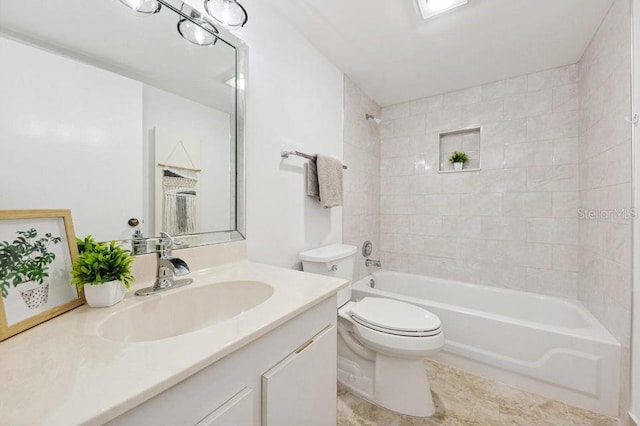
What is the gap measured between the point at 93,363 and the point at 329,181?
1.49 meters

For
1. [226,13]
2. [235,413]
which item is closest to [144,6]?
[226,13]

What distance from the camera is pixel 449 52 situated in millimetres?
1877

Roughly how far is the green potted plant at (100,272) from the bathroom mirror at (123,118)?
0.51 feet

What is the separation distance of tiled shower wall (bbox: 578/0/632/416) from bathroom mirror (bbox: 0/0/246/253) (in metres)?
1.97

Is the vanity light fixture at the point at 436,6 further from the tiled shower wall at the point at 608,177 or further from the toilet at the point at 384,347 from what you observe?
the toilet at the point at 384,347

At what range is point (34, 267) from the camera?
23.9 inches

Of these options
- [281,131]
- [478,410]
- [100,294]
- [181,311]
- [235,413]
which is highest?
[281,131]

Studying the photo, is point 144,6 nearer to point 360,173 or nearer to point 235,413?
point 235,413

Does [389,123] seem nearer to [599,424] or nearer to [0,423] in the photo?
[599,424]

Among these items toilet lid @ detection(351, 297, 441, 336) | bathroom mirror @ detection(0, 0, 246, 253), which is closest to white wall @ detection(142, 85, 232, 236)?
bathroom mirror @ detection(0, 0, 246, 253)

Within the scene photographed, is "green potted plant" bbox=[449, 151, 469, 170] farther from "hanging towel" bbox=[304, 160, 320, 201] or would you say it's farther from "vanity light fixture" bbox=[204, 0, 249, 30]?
"vanity light fixture" bbox=[204, 0, 249, 30]

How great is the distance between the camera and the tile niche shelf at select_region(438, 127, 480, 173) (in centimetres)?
244

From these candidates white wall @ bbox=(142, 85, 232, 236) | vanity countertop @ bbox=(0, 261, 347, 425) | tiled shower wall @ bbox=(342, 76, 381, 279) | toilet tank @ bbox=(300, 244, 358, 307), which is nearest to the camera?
vanity countertop @ bbox=(0, 261, 347, 425)

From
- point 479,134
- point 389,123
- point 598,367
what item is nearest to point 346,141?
point 389,123
